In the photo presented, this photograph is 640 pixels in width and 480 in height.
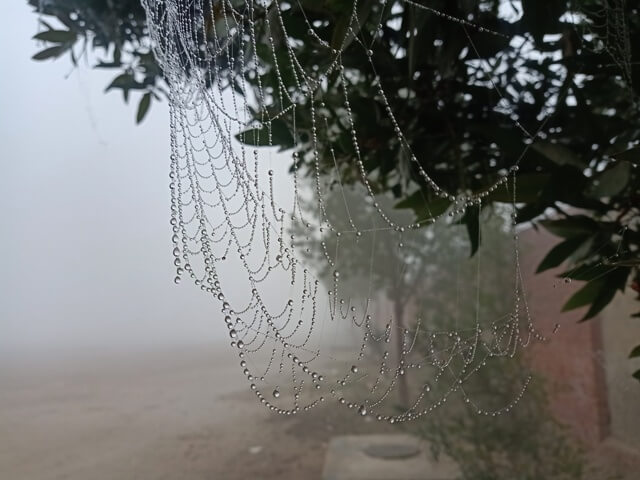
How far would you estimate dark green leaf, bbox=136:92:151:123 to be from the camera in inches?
21.0

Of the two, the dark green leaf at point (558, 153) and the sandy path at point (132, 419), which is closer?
the dark green leaf at point (558, 153)

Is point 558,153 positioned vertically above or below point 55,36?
below

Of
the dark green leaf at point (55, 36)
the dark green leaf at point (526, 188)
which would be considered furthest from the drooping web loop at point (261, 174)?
the dark green leaf at point (55, 36)

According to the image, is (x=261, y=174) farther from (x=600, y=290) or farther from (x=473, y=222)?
(x=600, y=290)

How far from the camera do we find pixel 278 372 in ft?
1.41

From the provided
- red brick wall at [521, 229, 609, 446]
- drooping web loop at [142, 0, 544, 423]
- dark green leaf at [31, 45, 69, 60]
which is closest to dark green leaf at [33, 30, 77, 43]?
dark green leaf at [31, 45, 69, 60]

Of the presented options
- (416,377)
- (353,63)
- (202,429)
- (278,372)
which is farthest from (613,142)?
(202,429)

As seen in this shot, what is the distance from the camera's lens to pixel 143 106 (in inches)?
21.4

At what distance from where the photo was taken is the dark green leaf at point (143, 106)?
0.53 m

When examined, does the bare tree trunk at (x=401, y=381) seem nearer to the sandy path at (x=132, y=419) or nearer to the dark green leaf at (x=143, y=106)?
the sandy path at (x=132, y=419)

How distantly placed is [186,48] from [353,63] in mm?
131

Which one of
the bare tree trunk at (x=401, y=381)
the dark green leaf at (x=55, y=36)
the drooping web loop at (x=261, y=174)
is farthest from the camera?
the bare tree trunk at (x=401, y=381)

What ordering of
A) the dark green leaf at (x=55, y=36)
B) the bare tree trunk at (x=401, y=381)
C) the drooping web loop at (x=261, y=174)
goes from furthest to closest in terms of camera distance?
the bare tree trunk at (x=401, y=381)
the dark green leaf at (x=55, y=36)
the drooping web loop at (x=261, y=174)

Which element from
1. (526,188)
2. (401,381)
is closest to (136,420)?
(401,381)
